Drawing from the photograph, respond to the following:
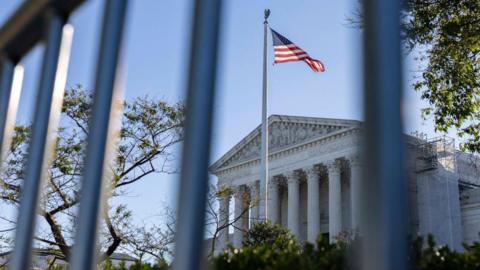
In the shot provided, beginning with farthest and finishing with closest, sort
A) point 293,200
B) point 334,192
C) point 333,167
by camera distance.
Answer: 1. point 293,200
2. point 333,167
3. point 334,192

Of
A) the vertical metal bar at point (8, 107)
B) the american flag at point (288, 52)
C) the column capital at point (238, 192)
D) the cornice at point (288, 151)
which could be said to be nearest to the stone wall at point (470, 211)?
the cornice at point (288, 151)

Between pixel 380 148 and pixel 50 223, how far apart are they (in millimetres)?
7451

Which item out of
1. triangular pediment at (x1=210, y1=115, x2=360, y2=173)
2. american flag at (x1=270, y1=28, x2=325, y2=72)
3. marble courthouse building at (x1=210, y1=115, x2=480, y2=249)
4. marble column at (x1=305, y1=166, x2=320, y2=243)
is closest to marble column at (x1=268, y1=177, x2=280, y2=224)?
marble courthouse building at (x1=210, y1=115, x2=480, y2=249)

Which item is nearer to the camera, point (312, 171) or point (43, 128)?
point (43, 128)

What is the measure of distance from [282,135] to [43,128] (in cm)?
2719

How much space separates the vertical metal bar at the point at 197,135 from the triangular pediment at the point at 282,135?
25350 millimetres

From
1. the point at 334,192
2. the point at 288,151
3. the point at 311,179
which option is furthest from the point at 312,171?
the point at 334,192

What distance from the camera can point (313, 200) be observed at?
86.0 feet

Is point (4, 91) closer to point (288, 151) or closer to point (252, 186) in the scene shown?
point (288, 151)

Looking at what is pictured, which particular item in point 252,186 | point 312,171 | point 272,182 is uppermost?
point 312,171

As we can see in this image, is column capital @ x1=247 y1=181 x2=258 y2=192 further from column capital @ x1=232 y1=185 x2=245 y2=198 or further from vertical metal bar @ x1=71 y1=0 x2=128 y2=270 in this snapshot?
vertical metal bar @ x1=71 y1=0 x2=128 y2=270

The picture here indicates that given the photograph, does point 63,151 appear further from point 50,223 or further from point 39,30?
point 39,30

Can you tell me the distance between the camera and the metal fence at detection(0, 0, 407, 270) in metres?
0.31

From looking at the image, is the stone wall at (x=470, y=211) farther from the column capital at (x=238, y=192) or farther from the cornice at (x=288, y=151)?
the column capital at (x=238, y=192)
